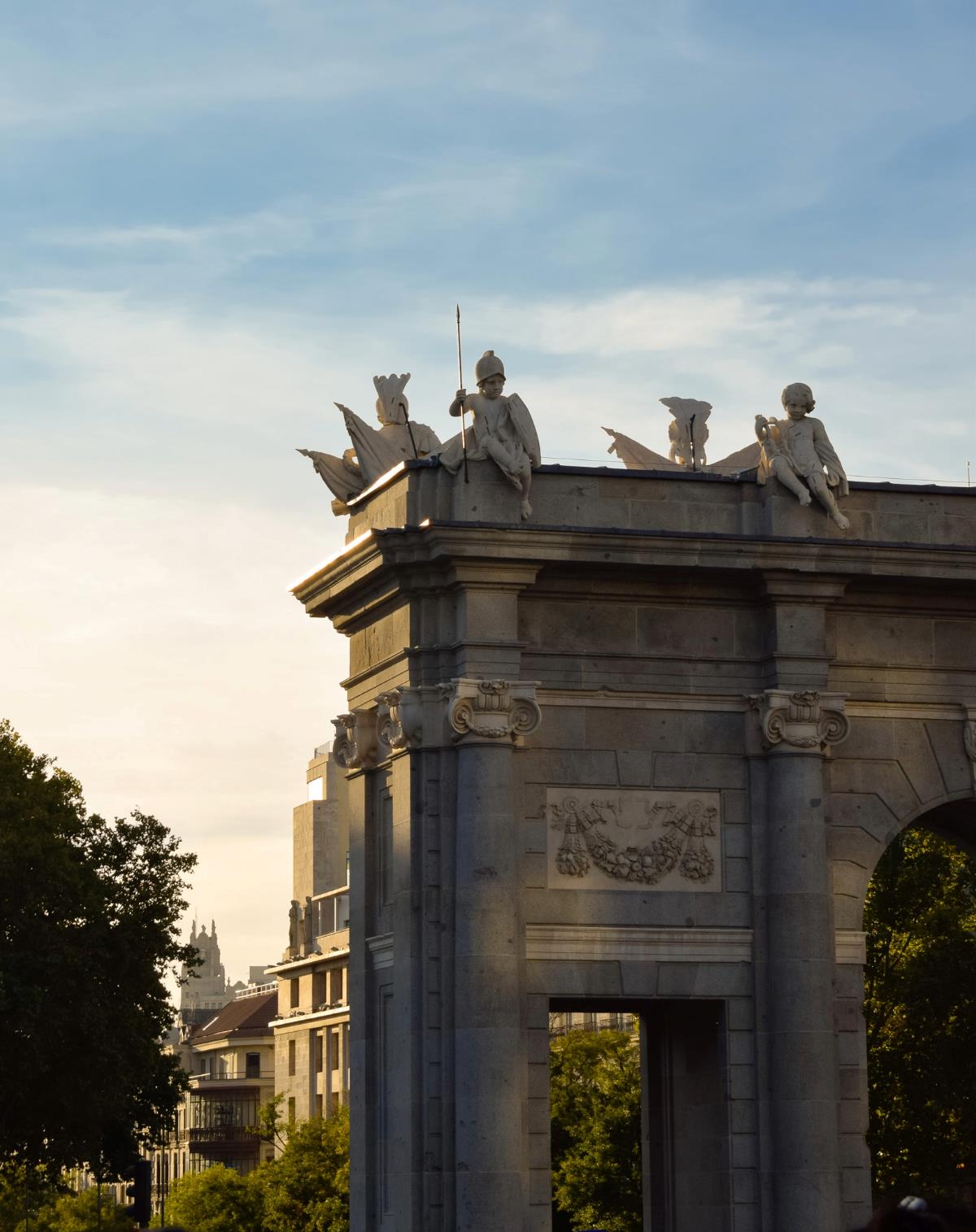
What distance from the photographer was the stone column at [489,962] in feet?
90.9

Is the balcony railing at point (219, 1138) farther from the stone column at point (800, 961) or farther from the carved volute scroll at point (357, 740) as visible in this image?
the stone column at point (800, 961)

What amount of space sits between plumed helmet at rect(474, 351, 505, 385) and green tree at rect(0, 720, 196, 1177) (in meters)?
23.2

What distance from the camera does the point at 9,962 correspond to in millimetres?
49188

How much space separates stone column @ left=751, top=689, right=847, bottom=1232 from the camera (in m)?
28.5

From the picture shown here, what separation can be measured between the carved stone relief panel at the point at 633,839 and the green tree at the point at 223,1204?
2600 inches

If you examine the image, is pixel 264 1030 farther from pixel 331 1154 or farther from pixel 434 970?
pixel 434 970

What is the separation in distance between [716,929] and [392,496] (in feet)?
22.1

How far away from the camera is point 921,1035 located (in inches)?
2243

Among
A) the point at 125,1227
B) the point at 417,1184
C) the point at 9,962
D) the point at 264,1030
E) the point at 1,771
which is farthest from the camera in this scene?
the point at 264,1030

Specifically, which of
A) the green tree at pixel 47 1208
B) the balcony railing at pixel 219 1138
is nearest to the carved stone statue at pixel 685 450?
the green tree at pixel 47 1208

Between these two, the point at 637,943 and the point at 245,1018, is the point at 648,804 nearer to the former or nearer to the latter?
the point at 637,943

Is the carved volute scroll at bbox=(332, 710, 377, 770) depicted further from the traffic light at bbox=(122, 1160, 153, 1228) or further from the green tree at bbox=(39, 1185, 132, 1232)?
the green tree at bbox=(39, 1185, 132, 1232)

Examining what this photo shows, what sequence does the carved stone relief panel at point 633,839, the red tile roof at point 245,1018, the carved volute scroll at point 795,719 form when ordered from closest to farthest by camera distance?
the carved stone relief panel at point 633,839 < the carved volute scroll at point 795,719 < the red tile roof at point 245,1018

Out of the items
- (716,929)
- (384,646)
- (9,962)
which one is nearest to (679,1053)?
(716,929)
